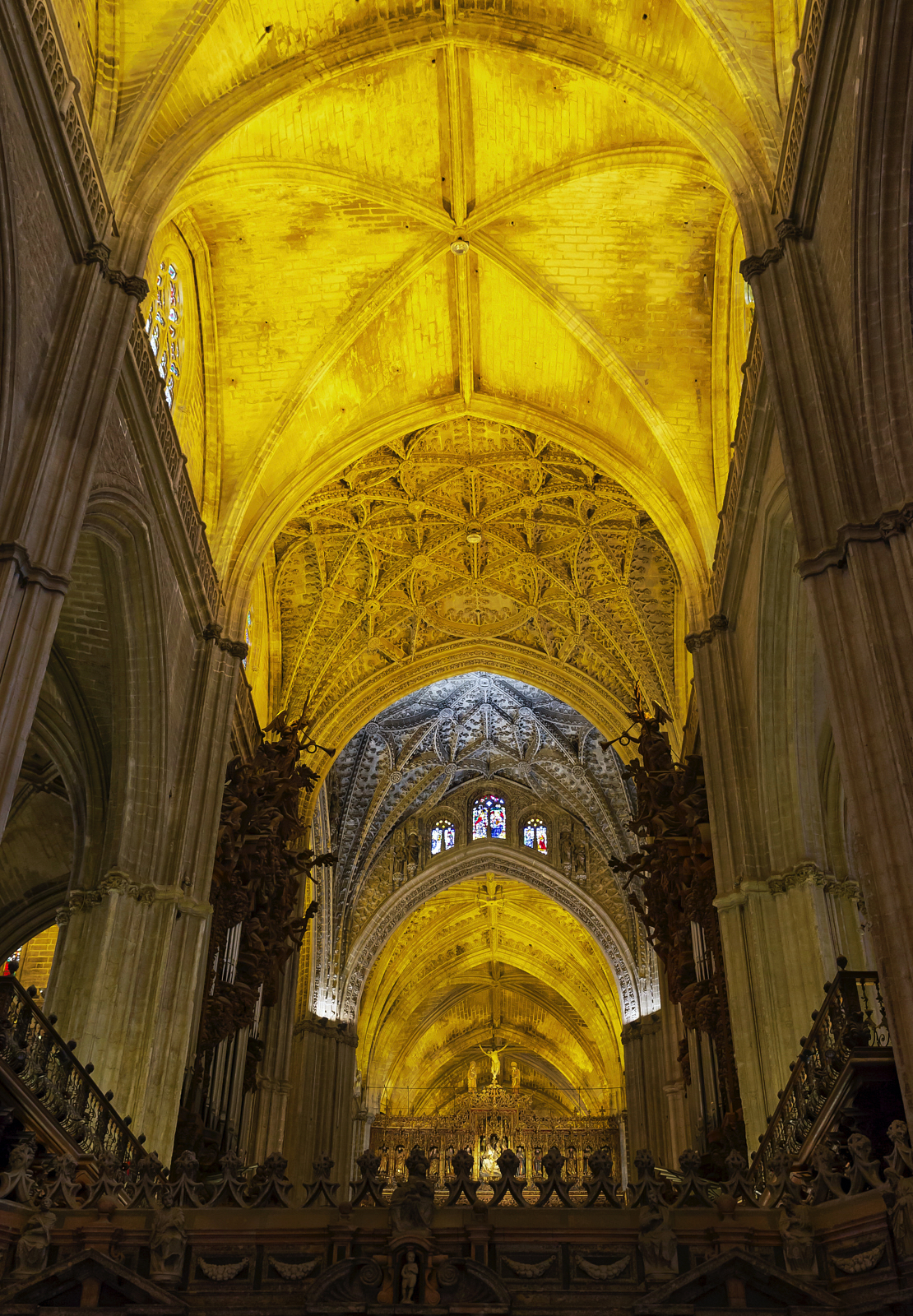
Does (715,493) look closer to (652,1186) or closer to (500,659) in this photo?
(500,659)

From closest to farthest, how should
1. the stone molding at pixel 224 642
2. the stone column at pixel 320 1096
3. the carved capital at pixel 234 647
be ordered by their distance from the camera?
the stone molding at pixel 224 642, the carved capital at pixel 234 647, the stone column at pixel 320 1096

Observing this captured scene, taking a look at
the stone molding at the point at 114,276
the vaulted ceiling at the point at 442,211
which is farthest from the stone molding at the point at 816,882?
the stone molding at the point at 114,276

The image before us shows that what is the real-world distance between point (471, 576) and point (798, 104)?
11.9 m

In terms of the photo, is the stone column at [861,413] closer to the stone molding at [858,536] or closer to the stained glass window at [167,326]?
the stone molding at [858,536]

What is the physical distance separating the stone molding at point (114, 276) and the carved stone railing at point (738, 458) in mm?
5289

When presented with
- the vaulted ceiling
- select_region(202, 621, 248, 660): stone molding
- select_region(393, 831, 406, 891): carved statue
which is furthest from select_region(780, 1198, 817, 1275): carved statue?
select_region(393, 831, 406, 891): carved statue

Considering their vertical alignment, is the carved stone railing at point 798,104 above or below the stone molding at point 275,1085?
above

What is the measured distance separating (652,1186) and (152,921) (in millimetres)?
7178

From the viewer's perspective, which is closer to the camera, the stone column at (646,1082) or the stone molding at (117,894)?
the stone molding at (117,894)

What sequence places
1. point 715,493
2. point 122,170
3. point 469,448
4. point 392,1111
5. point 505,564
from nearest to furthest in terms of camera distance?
point 122,170
point 715,493
point 469,448
point 505,564
point 392,1111

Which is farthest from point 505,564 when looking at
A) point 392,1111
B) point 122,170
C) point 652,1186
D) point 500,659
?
point 392,1111

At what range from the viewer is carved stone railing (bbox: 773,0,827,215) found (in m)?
9.67

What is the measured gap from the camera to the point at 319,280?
15812 mm

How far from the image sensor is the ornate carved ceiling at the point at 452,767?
85.7 feet
